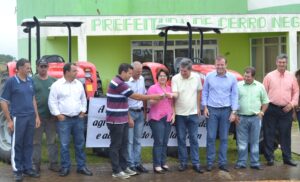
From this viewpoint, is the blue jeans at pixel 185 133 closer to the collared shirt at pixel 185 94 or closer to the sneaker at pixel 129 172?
the collared shirt at pixel 185 94

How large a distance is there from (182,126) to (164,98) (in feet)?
2.16

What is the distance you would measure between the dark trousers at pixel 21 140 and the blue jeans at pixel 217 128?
10.1 ft

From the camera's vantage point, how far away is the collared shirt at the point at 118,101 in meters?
8.53

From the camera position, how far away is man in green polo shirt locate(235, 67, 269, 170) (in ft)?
31.3

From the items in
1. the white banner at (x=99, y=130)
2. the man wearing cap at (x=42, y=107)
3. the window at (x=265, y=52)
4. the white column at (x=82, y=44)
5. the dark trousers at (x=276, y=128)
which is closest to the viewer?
the man wearing cap at (x=42, y=107)

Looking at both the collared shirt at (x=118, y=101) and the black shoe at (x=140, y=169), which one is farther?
the black shoe at (x=140, y=169)

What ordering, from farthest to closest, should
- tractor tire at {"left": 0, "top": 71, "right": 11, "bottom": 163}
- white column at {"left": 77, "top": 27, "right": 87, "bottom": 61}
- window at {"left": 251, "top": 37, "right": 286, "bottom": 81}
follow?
window at {"left": 251, "top": 37, "right": 286, "bottom": 81}, white column at {"left": 77, "top": 27, "right": 87, "bottom": 61}, tractor tire at {"left": 0, "top": 71, "right": 11, "bottom": 163}

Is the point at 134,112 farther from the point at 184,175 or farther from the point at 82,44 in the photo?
the point at 82,44

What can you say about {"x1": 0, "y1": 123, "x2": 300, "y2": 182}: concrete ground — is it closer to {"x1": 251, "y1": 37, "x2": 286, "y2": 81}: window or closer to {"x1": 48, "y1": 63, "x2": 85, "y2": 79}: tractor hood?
{"x1": 48, "y1": 63, "x2": 85, "y2": 79}: tractor hood

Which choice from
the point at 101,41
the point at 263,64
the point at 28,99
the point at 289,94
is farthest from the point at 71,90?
the point at 263,64

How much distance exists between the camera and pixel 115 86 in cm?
855

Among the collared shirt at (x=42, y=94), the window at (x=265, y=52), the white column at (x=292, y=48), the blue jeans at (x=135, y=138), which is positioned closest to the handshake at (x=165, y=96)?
the blue jeans at (x=135, y=138)

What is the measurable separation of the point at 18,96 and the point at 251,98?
4071mm

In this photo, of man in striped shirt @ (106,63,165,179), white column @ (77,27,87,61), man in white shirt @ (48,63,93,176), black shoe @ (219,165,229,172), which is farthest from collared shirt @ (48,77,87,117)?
white column @ (77,27,87,61)
